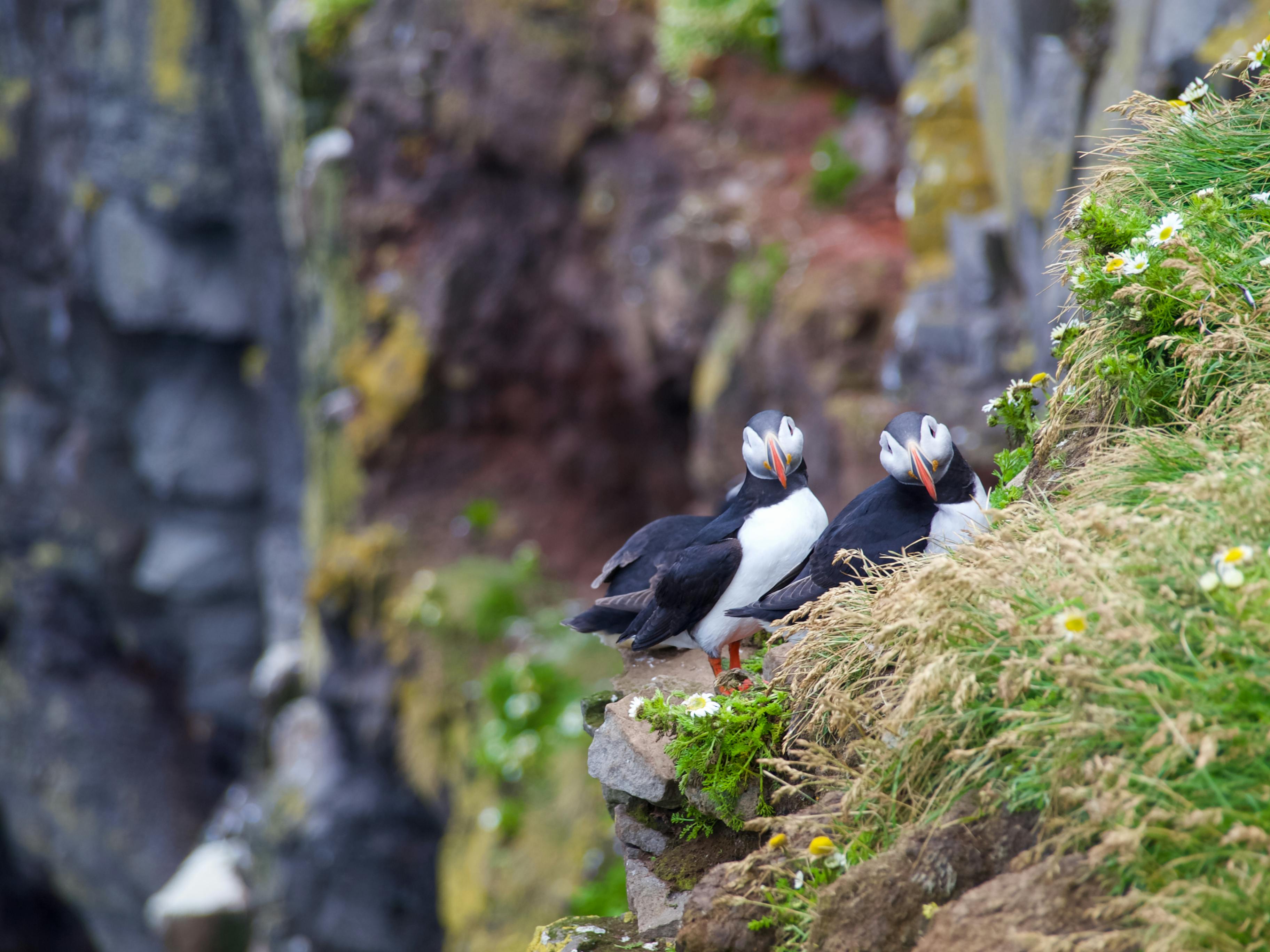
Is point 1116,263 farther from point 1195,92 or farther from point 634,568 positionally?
point 634,568

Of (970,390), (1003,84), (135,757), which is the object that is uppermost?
(1003,84)

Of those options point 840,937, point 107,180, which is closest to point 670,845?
point 840,937

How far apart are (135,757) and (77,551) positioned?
3.52 m

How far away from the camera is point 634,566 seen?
13.0 ft

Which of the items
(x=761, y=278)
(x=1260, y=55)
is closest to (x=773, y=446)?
(x=1260, y=55)

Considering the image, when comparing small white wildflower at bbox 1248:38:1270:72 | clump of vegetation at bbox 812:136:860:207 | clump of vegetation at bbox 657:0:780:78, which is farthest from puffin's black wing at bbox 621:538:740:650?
clump of vegetation at bbox 657:0:780:78

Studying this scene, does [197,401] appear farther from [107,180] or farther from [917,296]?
[917,296]

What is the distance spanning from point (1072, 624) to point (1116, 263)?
139cm

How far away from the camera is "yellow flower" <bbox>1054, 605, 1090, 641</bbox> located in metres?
1.95

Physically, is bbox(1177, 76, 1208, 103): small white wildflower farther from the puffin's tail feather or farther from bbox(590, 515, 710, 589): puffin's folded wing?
the puffin's tail feather

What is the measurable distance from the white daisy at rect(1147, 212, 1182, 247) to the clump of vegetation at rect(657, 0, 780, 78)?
Result: 8.55 m

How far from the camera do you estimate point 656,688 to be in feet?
11.2

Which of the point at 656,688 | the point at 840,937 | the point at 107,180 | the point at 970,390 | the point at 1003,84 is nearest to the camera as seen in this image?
the point at 840,937

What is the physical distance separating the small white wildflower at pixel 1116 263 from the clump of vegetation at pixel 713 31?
856cm
